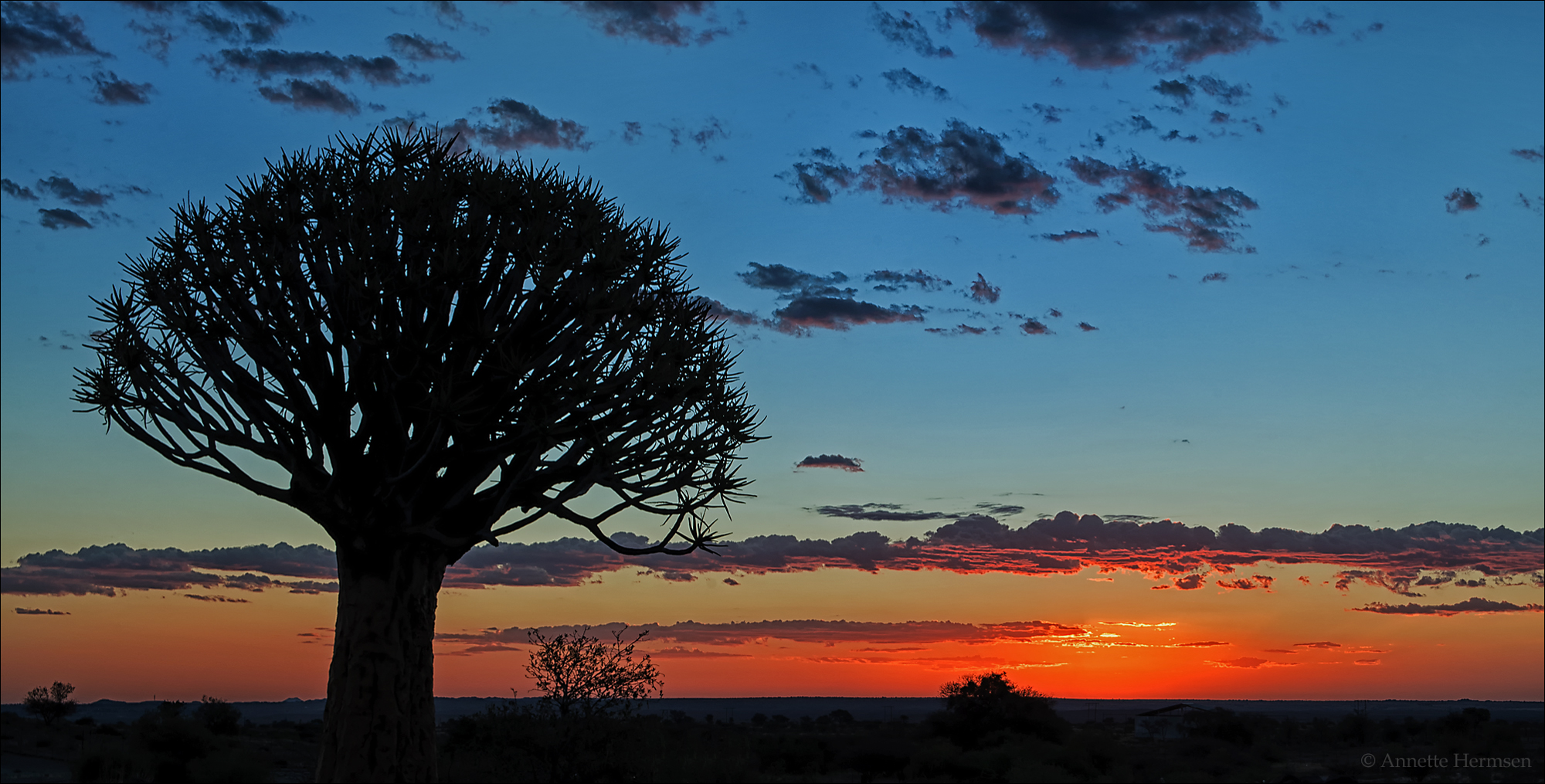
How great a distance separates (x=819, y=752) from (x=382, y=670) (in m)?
25.2

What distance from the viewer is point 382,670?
11.5m

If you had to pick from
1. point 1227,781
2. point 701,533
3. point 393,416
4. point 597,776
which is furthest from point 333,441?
point 1227,781

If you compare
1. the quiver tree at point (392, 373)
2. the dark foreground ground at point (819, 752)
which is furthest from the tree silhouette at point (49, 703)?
the quiver tree at point (392, 373)

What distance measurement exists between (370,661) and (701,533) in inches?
155

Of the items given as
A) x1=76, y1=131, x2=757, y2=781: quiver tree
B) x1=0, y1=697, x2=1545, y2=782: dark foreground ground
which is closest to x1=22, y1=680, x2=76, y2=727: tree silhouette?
x1=0, y1=697, x2=1545, y2=782: dark foreground ground

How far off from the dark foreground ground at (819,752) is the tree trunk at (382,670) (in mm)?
4529

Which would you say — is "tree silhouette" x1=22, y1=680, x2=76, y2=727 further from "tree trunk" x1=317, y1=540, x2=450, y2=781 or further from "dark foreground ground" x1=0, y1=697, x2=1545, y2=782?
"tree trunk" x1=317, y1=540, x2=450, y2=781

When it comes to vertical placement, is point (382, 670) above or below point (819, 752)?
above

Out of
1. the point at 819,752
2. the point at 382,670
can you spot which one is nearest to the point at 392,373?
the point at 382,670

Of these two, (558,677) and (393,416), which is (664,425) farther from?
(558,677)

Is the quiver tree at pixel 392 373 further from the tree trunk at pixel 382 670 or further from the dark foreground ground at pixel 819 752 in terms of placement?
the dark foreground ground at pixel 819 752

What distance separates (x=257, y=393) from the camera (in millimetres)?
11750

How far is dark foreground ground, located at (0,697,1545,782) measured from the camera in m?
16.2

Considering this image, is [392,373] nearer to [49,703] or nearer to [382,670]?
[382,670]
